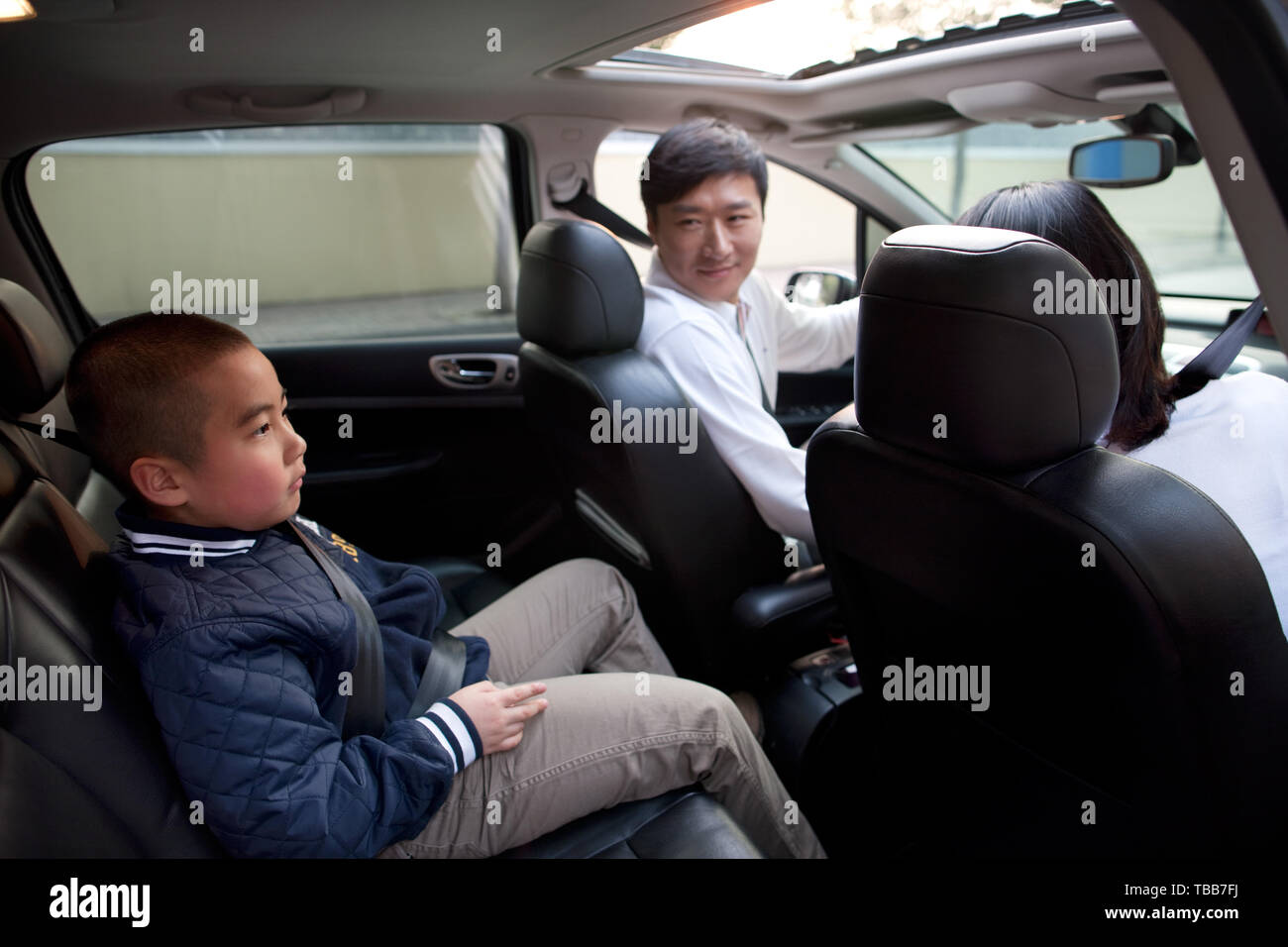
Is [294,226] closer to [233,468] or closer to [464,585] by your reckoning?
[464,585]

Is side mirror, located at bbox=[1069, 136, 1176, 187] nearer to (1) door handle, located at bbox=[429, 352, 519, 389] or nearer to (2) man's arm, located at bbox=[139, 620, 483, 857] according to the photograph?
(1) door handle, located at bbox=[429, 352, 519, 389]

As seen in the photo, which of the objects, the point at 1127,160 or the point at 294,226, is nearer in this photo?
the point at 1127,160

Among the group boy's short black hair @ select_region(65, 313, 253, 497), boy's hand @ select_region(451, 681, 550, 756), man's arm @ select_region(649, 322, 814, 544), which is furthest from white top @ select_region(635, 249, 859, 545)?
boy's short black hair @ select_region(65, 313, 253, 497)

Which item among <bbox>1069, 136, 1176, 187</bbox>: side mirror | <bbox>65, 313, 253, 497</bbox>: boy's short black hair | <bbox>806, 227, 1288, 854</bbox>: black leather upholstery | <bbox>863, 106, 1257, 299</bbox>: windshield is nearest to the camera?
<bbox>806, 227, 1288, 854</bbox>: black leather upholstery

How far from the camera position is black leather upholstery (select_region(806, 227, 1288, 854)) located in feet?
3.45

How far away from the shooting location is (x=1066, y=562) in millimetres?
1095

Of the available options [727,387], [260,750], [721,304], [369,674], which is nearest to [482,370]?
[721,304]

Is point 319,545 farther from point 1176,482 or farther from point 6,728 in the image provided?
point 1176,482

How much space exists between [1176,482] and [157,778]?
4.34 ft

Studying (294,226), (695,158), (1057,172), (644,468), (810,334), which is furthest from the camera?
(1057,172)

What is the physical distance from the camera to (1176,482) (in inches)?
43.0

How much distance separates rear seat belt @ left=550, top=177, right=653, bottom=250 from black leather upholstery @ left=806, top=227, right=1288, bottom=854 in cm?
204

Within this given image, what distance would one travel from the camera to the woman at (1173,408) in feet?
3.97

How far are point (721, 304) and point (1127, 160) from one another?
0.98 m
